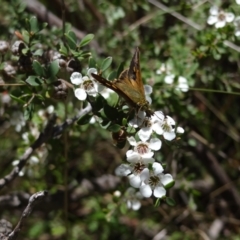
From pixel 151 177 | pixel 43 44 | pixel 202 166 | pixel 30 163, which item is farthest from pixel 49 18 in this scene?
pixel 151 177

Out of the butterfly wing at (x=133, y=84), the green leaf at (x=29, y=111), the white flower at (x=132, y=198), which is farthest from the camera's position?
the white flower at (x=132, y=198)

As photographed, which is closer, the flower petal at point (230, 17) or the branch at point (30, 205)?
the branch at point (30, 205)

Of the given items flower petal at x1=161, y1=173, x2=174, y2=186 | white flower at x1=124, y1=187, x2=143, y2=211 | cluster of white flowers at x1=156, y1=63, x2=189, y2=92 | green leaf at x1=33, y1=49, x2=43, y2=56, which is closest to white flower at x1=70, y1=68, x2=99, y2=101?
green leaf at x1=33, y1=49, x2=43, y2=56

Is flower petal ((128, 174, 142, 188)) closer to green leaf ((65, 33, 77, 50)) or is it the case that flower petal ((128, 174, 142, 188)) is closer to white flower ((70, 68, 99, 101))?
white flower ((70, 68, 99, 101))

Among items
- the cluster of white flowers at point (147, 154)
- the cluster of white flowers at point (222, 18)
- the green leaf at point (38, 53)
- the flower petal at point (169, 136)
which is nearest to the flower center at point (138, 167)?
the cluster of white flowers at point (147, 154)

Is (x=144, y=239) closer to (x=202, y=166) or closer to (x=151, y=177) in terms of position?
(x=202, y=166)

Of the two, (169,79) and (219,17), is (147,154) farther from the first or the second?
(219,17)

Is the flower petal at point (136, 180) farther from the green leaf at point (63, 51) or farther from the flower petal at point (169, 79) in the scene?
the flower petal at point (169, 79)
